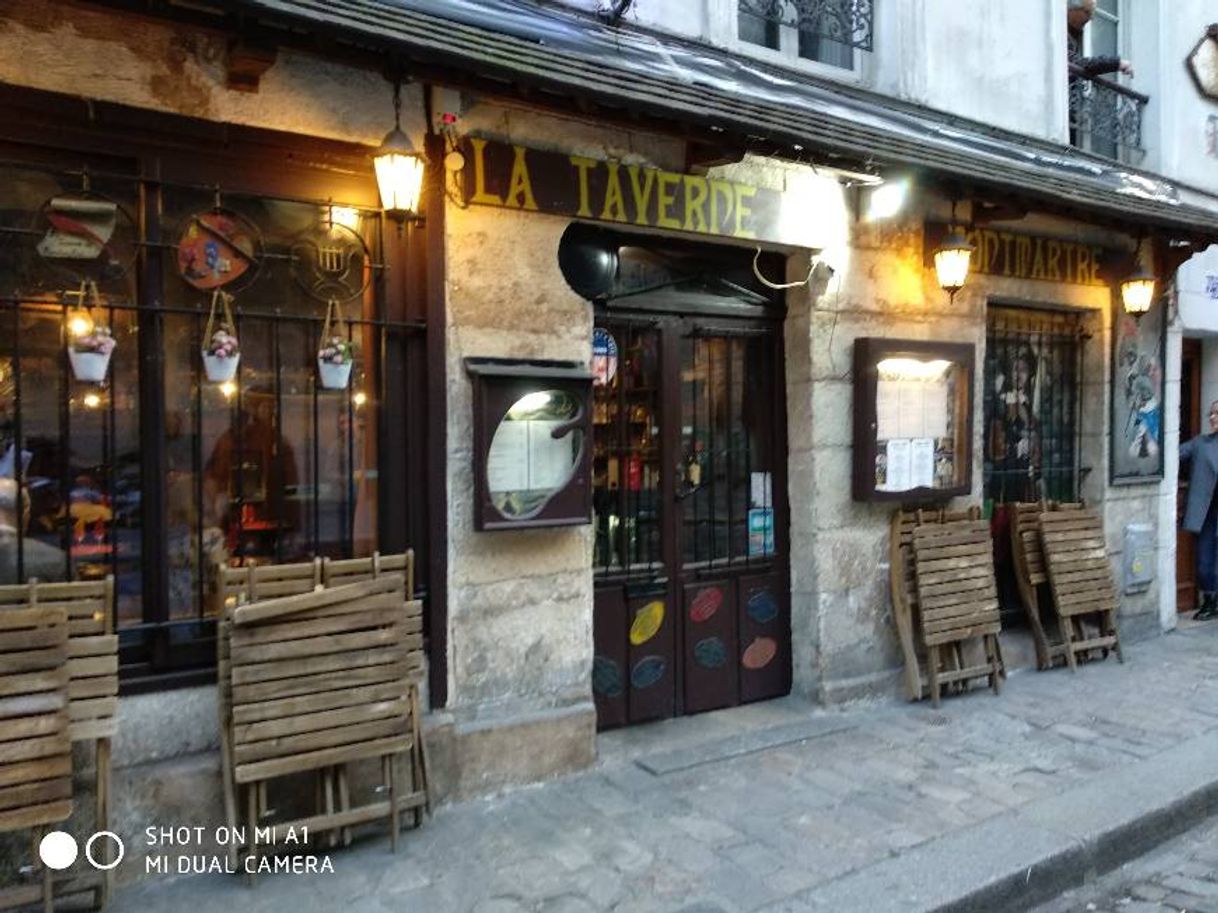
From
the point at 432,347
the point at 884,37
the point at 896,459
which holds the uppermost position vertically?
the point at 884,37

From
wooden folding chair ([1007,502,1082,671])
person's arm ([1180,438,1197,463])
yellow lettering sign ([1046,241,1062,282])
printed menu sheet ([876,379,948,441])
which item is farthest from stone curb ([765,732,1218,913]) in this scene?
person's arm ([1180,438,1197,463])

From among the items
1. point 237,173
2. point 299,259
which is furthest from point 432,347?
point 237,173

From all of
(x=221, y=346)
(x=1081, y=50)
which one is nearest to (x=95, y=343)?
(x=221, y=346)

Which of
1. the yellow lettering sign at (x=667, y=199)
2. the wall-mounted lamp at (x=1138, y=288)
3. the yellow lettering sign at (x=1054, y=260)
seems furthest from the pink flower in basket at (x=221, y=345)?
the wall-mounted lamp at (x=1138, y=288)

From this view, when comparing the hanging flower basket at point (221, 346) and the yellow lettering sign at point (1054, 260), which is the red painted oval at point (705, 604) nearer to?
the hanging flower basket at point (221, 346)

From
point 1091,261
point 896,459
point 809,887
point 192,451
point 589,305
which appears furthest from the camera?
point 1091,261

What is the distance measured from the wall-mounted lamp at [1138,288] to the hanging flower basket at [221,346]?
604cm

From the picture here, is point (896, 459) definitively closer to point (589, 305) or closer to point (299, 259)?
point (589, 305)

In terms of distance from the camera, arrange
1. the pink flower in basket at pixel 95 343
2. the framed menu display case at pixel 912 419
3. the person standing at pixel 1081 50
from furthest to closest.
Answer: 1. the person standing at pixel 1081 50
2. the framed menu display case at pixel 912 419
3. the pink flower in basket at pixel 95 343

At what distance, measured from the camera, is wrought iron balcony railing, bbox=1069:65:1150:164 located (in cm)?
776

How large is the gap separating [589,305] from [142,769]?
274 cm

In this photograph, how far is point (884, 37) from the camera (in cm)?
652

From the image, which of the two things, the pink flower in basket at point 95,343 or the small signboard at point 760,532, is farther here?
the small signboard at point 760,532

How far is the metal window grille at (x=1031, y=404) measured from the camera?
6.78m
